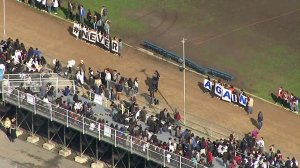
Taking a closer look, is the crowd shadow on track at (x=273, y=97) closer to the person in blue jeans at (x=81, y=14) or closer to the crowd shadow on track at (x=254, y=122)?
the crowd shadow on track at (x=254, y=122)

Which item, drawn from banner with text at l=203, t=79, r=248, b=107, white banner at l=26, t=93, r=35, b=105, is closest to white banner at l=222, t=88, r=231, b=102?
banner with text at l=203, t=79, r=248, b=107

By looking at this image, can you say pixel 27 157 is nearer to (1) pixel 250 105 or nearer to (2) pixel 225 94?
(2) pixel 225 94

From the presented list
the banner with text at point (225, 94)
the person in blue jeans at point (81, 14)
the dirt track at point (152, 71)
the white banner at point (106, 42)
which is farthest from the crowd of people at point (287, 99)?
the person in blue jeans at point (81, 14)

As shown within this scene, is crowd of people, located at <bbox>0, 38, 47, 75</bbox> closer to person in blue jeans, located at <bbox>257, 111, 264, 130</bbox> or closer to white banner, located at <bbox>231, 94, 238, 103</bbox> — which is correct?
white banner, located at <bbox>231, 94, 238, 103</bbox>

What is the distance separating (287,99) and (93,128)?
15620 millimetres

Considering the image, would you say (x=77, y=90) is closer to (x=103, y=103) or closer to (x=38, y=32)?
(x=103, y=103)

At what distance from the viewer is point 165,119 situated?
228 ft

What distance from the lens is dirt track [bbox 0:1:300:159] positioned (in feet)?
240

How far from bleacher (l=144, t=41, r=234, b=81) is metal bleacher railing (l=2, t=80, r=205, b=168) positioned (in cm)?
1452

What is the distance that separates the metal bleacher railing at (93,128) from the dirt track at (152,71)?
7.59m

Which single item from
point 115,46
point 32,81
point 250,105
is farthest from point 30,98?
point 250,105

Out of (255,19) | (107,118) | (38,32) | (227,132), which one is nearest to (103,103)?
(107,118)

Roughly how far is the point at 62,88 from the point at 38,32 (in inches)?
447

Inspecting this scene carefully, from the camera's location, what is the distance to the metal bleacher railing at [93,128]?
6588cm
